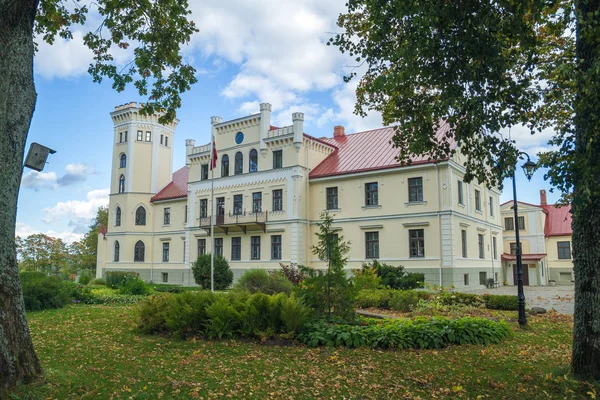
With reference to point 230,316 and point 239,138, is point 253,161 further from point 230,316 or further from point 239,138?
point 230,316

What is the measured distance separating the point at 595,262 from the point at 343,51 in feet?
20.3

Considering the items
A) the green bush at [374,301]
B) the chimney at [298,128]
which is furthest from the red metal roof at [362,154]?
the green bush at [374,301]

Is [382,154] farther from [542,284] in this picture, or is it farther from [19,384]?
[19,384]

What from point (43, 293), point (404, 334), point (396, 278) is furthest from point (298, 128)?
point (404, 334)

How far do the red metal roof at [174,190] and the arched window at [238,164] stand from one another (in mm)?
6981

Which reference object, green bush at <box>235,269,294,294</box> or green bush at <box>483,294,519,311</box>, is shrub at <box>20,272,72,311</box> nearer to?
green bush at <box>235,269,294,294</box>

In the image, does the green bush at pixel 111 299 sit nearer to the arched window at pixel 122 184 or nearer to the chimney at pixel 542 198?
the arched window at pixel 122 184

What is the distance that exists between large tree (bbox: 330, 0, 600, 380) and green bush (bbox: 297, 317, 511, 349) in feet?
9.58

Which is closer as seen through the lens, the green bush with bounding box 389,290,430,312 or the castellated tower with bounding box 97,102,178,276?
the green bush with bounding box 389,290,430,312

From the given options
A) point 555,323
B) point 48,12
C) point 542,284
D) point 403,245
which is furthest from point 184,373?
point 542,284

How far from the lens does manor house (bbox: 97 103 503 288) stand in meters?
28.4

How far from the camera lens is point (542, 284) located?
4141 centimetres

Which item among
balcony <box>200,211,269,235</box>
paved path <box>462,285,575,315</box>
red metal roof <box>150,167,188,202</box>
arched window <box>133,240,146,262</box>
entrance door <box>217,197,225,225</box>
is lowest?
paved path <box>462,285,575,315</box>

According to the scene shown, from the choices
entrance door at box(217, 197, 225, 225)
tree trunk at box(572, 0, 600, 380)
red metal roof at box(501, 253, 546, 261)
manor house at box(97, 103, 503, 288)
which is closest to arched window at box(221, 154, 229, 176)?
manor house at box(97, 103, 503, 288)
